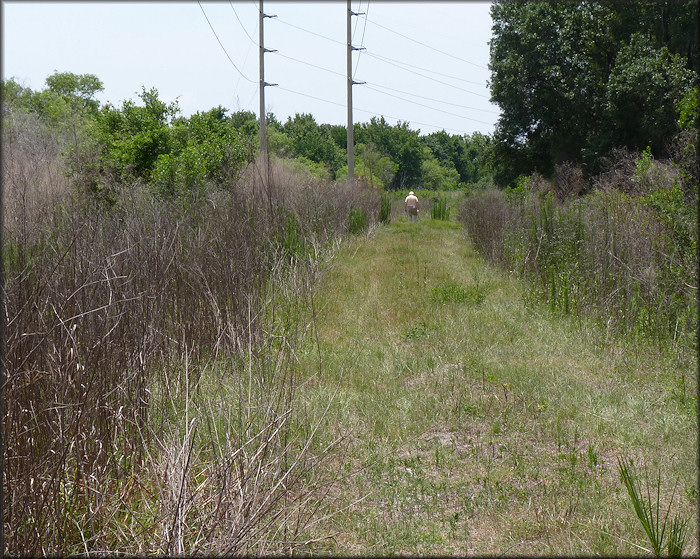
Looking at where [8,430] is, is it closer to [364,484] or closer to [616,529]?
[364,484]

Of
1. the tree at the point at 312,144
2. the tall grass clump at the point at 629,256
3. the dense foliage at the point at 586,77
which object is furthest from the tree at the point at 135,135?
the tree at the point at 312,144

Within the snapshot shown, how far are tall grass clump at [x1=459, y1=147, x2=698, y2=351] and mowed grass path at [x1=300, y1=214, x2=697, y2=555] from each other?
382 millimetres

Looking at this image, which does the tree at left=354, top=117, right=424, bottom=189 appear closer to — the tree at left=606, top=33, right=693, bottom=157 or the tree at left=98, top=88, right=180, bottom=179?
the tree at left=606, top=33, right=693, bottom=157

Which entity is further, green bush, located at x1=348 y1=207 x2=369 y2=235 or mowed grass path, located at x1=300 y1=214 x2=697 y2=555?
green bush, located at x1=348 y1=207 x2=369 y2=235

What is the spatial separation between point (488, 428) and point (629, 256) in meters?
3.36

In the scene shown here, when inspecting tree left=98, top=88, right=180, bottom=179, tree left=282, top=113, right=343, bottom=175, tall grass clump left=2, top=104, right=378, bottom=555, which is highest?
tree left=282, top=113, right=343, bottom=175

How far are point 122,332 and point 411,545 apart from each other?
181cm

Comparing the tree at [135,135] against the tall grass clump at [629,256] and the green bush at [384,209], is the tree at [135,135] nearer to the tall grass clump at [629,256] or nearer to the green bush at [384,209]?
the tall grass clump at [629,256]

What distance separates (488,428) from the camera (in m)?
4.20

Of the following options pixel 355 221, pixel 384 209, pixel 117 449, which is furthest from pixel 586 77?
pixel 117 449

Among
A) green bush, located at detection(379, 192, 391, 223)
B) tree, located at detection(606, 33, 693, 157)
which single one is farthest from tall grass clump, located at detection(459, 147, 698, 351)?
green bush, located at detection(379, 192, 391, 223)

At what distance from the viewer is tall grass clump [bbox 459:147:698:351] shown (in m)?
4.61

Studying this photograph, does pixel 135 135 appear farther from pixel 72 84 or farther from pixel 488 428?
pixel 72 84

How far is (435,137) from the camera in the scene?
80.1 meters
